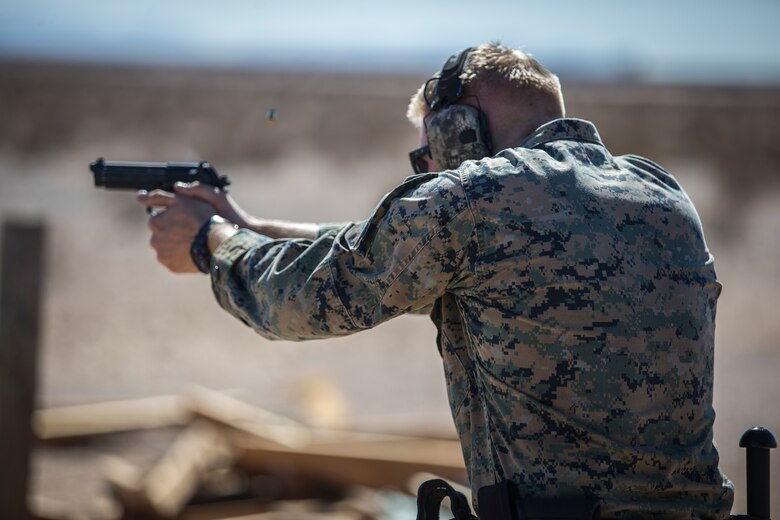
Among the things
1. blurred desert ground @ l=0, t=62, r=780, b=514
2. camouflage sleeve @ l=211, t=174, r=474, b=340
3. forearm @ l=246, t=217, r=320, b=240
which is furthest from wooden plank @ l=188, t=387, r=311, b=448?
camouflage sleeve @ l=211, t=174, r=474, b=340

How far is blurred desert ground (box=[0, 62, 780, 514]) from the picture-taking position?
11.7 meters

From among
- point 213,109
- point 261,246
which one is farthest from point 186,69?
point 261,246

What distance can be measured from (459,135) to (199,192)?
3.34 feet

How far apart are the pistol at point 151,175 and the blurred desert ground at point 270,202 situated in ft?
14.4

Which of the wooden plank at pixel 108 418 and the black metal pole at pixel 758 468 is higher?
the black metal pole at pixel 758 468

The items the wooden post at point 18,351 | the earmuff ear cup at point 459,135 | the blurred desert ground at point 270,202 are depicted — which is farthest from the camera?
the blurred desert ground at point 270,202

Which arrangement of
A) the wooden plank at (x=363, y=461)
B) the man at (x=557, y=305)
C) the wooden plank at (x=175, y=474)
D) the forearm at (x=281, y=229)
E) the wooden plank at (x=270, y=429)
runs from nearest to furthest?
the man at (x=557, y=305) → the forearm at (x=281, y=229) → the wooden plank at (x=175, y=474) → the wooden plank at (x=363, y=461) → the wooden plank at (x=270, y=429)

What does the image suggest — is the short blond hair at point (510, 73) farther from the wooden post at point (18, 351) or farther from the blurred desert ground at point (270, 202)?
the blurred desert ground at point (270, 202)

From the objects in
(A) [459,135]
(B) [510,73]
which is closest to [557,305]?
(A) [459,135]

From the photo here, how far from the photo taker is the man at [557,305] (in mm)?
2033

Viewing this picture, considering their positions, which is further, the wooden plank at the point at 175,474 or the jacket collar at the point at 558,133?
the wooden plank at the point at 175,474

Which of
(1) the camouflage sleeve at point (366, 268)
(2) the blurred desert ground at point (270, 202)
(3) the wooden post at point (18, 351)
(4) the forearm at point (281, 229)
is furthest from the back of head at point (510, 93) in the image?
(2) the blurred desert ground at point (270, 202)

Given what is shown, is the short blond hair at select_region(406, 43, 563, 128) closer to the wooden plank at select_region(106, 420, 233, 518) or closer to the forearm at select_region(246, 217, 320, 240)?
the forearm at select_region(246, 217, 320, 240)

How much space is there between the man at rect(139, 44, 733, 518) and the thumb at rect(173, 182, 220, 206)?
78cm
